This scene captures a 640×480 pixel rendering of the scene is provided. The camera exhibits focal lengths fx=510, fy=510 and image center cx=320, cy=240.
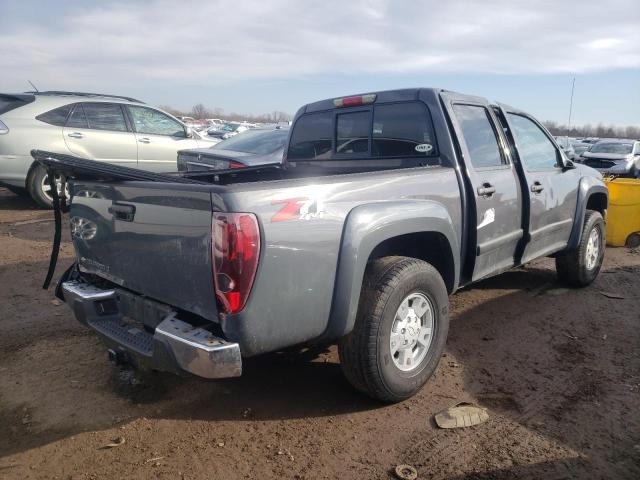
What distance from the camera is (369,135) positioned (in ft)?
13.5

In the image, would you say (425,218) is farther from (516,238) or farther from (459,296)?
(459,296)

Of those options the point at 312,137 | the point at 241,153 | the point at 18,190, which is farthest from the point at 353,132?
the point at 18,190

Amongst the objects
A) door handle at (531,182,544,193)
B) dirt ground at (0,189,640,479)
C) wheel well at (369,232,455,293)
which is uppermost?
door handle at (531,182,544,193)

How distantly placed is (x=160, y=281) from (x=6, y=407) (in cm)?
135

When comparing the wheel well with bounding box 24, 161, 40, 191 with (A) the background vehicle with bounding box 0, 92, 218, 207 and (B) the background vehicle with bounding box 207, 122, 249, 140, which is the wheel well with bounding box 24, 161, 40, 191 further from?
(B) the background vehicle with bounding box 207, 122, 249, 140

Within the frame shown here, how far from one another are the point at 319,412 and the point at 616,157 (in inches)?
686

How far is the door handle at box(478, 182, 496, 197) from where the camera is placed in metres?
3.58

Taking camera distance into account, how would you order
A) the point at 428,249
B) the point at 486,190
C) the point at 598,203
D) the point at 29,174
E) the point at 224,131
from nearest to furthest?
the point at 428,249 → the point at 486,190 → the point at 598,203 → the point at 29,174 → the point at 224,131

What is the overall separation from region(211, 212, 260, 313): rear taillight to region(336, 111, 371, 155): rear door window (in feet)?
7.01

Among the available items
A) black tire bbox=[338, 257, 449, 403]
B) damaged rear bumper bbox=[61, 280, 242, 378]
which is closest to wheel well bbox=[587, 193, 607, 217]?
black tire bbox=[338, 257, 449, 403]

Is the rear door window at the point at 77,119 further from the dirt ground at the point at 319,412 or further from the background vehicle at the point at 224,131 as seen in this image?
the background vehicle at the point at 224,131

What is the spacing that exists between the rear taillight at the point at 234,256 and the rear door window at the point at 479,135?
81.6 inches

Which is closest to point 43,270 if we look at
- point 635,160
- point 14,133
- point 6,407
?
point 6,407

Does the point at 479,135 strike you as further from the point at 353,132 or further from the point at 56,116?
the point at 56,116
